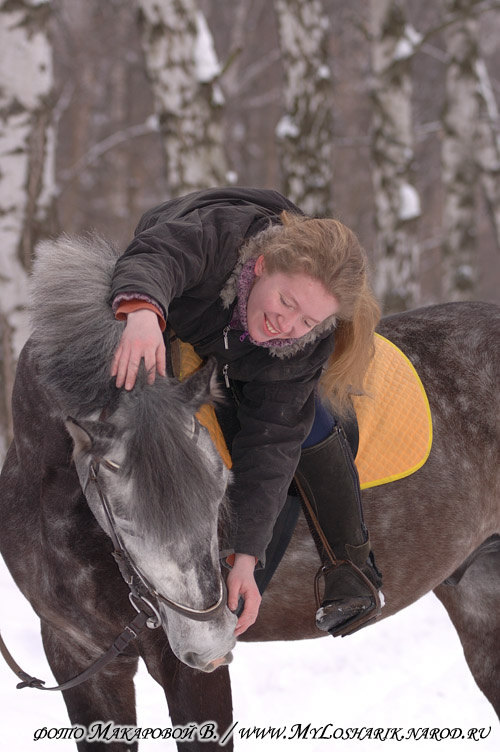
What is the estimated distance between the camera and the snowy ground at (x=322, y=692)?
3.71 metres

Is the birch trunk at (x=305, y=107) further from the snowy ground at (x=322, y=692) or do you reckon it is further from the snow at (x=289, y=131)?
the snowy ground at (x=322, y=692)

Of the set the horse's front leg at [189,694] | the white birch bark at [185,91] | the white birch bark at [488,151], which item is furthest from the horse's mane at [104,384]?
the white birch bark at [488,151]

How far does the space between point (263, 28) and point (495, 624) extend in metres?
21.2

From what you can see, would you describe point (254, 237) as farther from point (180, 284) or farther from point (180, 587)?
point (180, 587)

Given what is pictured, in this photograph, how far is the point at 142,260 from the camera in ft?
6.33

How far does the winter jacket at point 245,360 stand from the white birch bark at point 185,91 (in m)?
3.54

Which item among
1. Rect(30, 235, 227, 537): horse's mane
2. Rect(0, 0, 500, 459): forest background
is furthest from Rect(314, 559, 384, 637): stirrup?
Rect(0, 0, 500, 459): forest background

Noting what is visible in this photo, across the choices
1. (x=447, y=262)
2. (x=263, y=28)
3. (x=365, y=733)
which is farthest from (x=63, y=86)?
(x=365, y=733)

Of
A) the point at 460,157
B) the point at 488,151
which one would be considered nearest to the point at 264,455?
the point at 460,157

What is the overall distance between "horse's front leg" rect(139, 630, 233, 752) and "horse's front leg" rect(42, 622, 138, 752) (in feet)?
0.84

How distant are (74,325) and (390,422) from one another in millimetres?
1341

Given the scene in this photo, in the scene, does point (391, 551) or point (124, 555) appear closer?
point (124, 555)

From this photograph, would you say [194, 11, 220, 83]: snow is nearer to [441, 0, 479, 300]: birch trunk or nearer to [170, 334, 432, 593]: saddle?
[170, 334, 432, 593]: saddle

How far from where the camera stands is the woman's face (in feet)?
6.79
